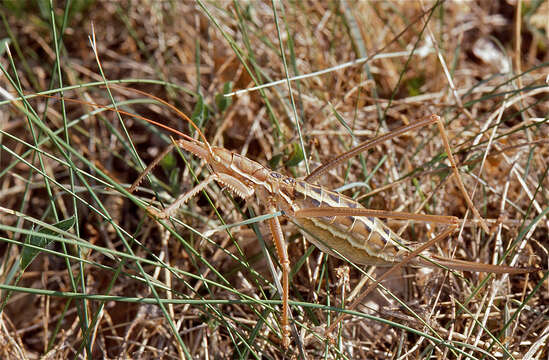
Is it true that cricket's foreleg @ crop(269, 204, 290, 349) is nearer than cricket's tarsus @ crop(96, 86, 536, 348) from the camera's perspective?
Yes

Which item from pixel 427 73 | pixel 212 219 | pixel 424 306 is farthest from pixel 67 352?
pixel 427 73

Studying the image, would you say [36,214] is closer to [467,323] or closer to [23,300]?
[23,300]

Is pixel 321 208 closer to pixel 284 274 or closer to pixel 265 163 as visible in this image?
pixel 284 274

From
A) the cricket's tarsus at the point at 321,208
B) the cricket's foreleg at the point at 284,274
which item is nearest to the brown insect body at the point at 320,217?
the cricket's tarsus at the point at 321,208

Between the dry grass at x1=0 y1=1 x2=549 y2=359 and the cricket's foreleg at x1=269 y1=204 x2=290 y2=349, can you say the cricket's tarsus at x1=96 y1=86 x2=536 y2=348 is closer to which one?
the cricket's foreleg at x1=269 y1=204 x2=290 y2=349

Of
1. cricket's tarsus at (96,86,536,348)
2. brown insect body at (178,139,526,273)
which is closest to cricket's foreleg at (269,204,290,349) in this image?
cricket's tarsus at (96,86,536,348)

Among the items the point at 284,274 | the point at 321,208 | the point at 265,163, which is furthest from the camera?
the point at 265,163

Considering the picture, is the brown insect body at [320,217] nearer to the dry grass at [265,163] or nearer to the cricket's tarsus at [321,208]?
the cricket's tarsus at [321,208]

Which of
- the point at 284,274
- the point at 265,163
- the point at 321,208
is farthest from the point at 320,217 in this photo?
the point at 265,163
